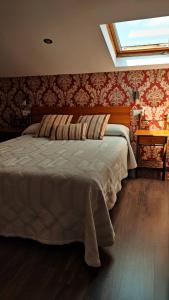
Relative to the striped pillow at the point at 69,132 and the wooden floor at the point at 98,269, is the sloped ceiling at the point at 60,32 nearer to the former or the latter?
the striped pillow at the point at 69,132

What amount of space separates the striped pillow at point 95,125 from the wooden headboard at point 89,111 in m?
0.28

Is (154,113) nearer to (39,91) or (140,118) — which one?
(140,118)

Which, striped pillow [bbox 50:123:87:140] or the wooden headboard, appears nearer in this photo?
striped pillow [bbox 50:123:87:140]

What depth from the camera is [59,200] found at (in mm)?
1813

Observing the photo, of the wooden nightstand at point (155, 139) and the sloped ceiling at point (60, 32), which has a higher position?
the sloped ceiling at point (60, 32)

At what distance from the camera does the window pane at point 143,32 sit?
300cm

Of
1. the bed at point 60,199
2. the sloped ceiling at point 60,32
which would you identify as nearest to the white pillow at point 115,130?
the sloped ceiling at point 60,32

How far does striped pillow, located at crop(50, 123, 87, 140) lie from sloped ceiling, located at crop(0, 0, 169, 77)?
1000 millimetres

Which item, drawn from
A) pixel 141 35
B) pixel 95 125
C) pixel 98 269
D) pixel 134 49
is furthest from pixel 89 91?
pixel 98 269

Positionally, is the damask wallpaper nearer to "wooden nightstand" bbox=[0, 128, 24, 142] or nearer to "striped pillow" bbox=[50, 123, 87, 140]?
"wooden nightstand" bbox=[0, 128, 24, 142]

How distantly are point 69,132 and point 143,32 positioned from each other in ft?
5.58

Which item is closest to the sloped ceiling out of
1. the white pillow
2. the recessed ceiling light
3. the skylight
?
the recessed ceiling light

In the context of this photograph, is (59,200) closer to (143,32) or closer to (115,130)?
(115,130)

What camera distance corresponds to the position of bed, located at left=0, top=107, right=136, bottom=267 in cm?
175
